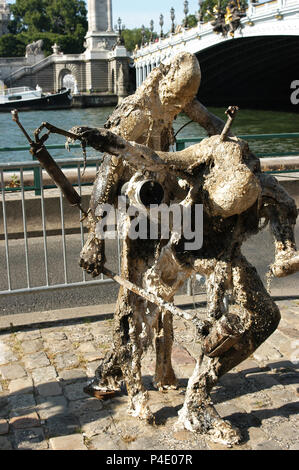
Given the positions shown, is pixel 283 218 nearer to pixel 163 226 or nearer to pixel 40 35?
pixel 163 226

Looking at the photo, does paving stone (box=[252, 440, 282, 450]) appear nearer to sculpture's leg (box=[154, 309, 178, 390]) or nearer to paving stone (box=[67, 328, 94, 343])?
sculpture's leg (box=[154, 309, 178, 390])

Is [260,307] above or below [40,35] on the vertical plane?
below

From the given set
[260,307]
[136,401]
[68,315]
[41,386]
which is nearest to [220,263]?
[260,307]

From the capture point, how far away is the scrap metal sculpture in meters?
3.09

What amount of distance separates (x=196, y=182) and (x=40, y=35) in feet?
290

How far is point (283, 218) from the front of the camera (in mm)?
3260

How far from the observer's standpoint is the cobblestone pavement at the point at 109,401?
3.33m

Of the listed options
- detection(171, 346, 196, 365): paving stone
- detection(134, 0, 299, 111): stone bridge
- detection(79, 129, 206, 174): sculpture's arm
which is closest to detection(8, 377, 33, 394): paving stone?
detection(171, 346, 196, 365): paving stone

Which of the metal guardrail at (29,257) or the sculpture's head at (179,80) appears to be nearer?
the sculpture's head at (179,80)

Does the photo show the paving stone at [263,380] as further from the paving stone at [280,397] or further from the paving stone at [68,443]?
the paving stone at [68,443]

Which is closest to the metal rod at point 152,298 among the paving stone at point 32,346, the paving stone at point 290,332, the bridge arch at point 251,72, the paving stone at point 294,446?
the paving stone at point 294,446

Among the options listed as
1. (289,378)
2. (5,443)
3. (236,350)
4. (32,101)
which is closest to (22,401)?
(5,443)

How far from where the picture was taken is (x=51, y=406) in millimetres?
3777

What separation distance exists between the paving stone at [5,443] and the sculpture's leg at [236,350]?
0.97 metres
